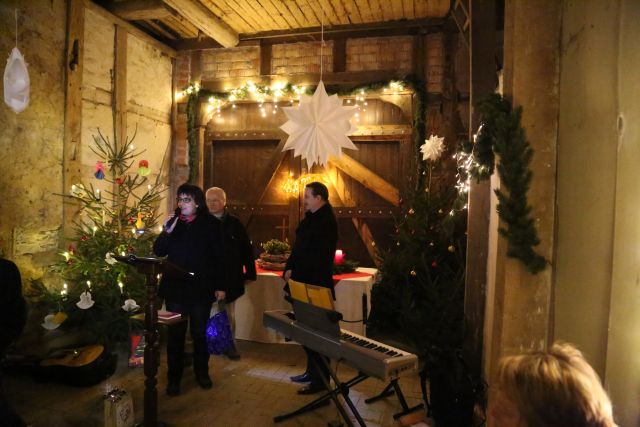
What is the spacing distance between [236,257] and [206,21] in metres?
3.22

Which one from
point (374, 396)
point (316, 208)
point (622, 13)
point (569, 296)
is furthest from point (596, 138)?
point (374, 396)

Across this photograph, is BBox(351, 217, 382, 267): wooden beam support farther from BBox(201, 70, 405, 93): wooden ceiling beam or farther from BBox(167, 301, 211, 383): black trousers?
BBox(167, 301, 211, 383): black trousers

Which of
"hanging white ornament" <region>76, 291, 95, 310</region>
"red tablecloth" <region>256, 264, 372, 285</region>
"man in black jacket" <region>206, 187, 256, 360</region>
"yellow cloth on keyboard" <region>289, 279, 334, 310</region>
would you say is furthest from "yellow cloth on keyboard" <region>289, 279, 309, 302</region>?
"hanging white ornament" <region>76, 291, 95, 310</region>

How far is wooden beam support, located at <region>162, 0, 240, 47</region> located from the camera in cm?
545

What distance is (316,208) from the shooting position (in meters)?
4.09

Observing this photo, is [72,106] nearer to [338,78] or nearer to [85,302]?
[85,302]

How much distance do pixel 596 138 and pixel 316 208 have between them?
2.26 m

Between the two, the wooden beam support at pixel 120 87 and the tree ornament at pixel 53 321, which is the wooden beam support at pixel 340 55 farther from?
the tree ornament at pixel 53 321

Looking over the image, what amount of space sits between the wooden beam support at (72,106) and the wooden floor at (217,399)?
1.92 m

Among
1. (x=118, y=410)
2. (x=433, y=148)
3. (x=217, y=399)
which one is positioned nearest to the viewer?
(x=118, y=410)

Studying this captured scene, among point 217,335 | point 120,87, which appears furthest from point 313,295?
point 120,87

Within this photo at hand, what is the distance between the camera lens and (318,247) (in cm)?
404

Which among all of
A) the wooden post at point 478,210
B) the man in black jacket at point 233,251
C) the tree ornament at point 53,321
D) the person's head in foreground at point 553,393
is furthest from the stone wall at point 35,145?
the person's head in foreground at point 553,393

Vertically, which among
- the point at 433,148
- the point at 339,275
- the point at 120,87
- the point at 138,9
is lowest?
the point at 339,275
